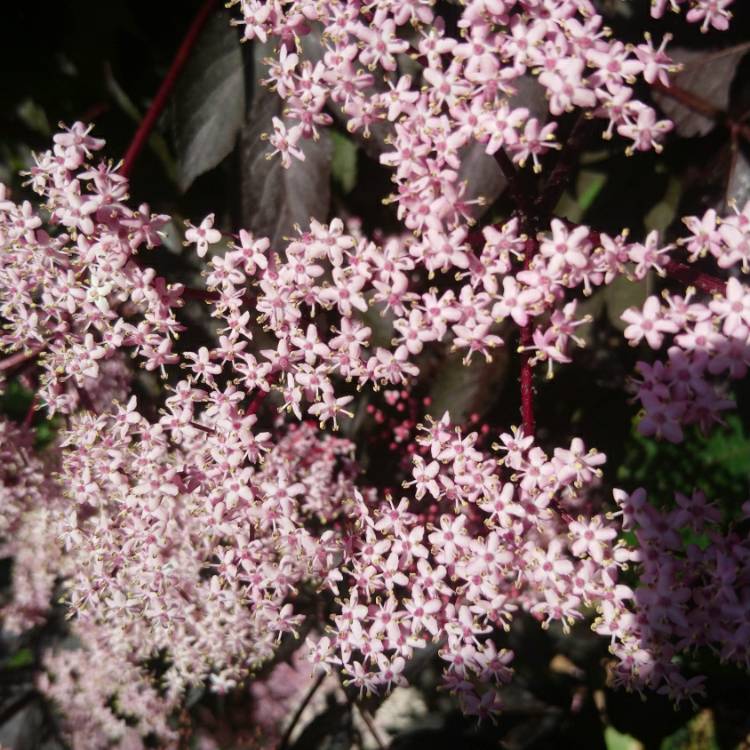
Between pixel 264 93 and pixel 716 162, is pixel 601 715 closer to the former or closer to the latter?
pixel 716 162

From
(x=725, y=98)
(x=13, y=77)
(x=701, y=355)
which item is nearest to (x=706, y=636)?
(x=701, y=355)

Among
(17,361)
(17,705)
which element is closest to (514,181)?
(17,361)

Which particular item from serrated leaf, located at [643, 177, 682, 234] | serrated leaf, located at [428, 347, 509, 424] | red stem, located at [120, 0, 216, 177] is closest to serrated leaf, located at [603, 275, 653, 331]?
serrated leaf, located at [643, 177, 682, 234]

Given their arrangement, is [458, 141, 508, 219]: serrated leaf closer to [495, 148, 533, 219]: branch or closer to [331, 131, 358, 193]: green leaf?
[495, 148, 533, 219]: branch

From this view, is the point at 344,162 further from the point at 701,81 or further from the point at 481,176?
the point at 701,81

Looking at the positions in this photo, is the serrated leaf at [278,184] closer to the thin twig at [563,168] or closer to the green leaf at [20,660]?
the thin twig at [563,168]

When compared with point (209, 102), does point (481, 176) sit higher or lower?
lower
